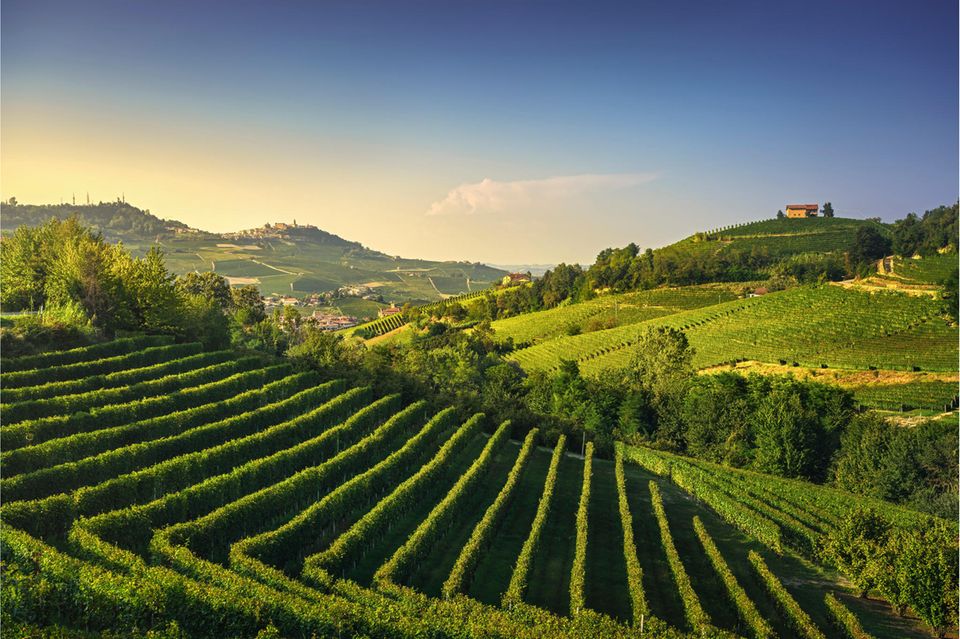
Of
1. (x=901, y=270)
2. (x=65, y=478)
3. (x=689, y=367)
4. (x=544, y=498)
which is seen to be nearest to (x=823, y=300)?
(x=901, y=270)

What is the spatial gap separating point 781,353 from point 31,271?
75.0 m

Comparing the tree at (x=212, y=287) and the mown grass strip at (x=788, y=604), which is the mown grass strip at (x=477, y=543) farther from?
the tree at (x=212, y=287)

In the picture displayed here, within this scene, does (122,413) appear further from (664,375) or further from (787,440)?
(664,375)

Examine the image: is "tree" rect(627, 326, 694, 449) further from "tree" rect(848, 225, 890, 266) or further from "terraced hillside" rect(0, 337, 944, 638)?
"tree" rect(848, 225, 890, 266)

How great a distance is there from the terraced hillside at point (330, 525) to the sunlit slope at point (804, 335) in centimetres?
3120

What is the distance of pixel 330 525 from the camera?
28.2 metres

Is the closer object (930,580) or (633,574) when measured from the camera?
(930,580)

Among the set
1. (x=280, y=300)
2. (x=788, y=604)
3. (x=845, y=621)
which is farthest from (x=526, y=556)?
(x=280, y=300)

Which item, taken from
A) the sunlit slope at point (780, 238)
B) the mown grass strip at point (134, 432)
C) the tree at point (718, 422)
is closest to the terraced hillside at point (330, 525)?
the mown grass strip at point (134, 432)

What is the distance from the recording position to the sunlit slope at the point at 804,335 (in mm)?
68500

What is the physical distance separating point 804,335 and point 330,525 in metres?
68.3

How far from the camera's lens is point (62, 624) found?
58.4 feet

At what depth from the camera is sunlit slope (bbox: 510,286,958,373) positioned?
68500 millimetres

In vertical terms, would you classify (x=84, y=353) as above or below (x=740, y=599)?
above
